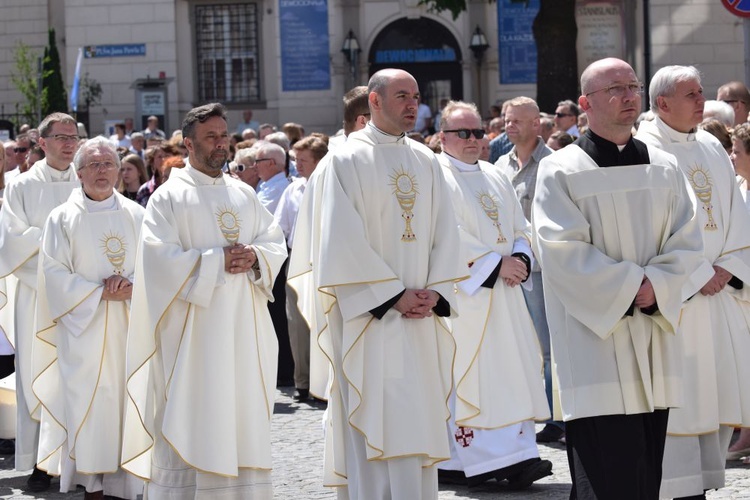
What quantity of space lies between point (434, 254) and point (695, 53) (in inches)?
945

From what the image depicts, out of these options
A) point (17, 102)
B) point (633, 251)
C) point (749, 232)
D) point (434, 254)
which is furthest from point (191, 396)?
point (17, 102)

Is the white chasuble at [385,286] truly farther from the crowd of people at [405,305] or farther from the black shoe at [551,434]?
the black shoe at [551,434]

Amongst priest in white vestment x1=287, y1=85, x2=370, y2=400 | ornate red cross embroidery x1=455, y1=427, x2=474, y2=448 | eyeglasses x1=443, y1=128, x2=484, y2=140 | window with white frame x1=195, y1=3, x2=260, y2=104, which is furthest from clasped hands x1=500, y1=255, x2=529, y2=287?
window with white frame x1=195, y1=3, x2=260, y2=104

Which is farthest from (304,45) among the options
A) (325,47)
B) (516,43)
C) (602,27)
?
(602,27)

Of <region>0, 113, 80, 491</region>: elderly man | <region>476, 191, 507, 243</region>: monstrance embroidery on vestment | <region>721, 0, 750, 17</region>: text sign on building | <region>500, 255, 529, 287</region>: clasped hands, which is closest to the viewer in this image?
<region>500, 255, 529, 287</region>: clasped hands

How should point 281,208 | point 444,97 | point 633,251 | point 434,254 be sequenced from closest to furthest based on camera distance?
point 633,251
point 434,254
point 281,208
point 444,97

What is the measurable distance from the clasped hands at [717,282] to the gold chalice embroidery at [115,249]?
129 inches

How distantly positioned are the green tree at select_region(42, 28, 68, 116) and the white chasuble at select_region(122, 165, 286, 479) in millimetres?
20315

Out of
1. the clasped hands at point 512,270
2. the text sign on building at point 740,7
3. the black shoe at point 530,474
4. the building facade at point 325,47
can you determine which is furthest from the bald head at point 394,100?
the building facade at point 325,47

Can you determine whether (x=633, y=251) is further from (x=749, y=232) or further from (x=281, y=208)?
(x=281, y=208)

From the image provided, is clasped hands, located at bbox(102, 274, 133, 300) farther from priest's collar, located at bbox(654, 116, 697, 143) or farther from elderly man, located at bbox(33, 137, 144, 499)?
priest's collar, located at bbox(654, 116, 697, 143)

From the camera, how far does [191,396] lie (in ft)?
23.5

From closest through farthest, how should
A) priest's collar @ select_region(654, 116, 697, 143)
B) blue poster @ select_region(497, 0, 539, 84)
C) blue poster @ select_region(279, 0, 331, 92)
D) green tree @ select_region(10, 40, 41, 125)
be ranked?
priest's collar @ select_region(654, 116, 697, 143) → green tree @ select_region(10, 40, 41, 125) → blue poster @ select_region(497, 0, 539, 84) → blue poster @ select_region(279, 0, 331, 92)

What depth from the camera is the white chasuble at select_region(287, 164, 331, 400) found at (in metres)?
6.79
